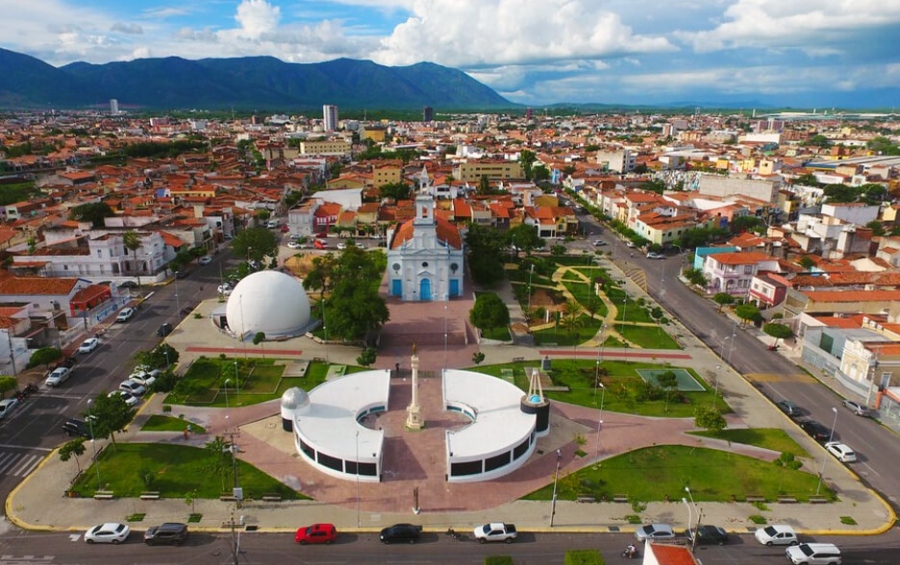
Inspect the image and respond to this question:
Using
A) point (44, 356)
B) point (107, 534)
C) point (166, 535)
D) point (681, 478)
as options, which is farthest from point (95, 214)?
point (681, 478)

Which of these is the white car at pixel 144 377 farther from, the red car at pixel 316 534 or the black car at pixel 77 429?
the red car at pixel 316 534

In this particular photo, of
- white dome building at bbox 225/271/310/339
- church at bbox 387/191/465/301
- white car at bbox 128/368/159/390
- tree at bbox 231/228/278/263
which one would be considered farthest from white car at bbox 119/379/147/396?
tree at bbox 231/228/278/263

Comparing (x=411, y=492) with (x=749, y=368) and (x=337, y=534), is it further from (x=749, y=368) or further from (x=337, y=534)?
(x=749, y=368)

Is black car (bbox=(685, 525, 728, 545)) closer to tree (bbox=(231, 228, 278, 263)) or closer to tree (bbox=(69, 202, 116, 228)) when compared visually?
tree (bbox=(231, 228, 278, 263))

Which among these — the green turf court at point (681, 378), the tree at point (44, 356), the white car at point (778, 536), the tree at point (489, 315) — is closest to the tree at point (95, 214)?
the tree at point (44, 356)

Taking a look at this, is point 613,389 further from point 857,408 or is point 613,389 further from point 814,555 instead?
point 814,555

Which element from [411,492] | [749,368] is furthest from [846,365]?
[411,492]

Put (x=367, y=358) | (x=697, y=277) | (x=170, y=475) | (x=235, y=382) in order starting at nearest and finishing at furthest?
1. (x=170, y=475)
2. (x=235, y=382)
3. (x=367, y=358)
4. (x=697, y=277)
